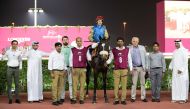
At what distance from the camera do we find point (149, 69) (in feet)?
39.6

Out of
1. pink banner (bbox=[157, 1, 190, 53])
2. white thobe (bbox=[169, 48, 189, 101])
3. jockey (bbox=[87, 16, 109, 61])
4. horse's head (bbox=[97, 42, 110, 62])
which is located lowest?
white thobe (bbox=[169, 48, 189, 101])

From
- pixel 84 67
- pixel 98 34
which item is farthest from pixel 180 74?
pixel 84 67

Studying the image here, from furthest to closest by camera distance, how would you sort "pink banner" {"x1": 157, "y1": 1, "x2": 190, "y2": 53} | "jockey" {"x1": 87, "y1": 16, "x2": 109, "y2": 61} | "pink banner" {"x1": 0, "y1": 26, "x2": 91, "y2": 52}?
"pink banner" {"x1": 0, "y1": 26, "x2": 91, "y2": 52} < "pink banner" {"x1": 157, "y1": 1, "x2": 190, "y2": 53} < "jockey" {"x1": 87, "y1": 16, "x2": 109, "y2": 61}

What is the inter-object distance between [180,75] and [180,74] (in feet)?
0.12

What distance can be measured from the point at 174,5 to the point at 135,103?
26.6 feet

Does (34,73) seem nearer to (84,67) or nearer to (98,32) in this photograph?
(84,67)

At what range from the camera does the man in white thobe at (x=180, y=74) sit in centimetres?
1185

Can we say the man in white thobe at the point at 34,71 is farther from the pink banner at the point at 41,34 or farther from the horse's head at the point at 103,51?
the pink banner at the point at 41,34

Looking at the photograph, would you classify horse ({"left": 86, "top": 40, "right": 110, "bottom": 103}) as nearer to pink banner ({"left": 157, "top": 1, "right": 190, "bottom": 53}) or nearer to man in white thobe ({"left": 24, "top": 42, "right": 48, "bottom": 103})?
man in white thobe ({"left": 24, "top": 42, "right": 48, "bottom": 103})

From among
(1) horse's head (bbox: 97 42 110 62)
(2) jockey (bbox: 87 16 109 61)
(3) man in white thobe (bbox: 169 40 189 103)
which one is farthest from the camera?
(3) man in white thobe (bbox: 169 40 189 103)

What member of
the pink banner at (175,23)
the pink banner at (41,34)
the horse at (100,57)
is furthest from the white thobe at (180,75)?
the pink banner at (41,34)

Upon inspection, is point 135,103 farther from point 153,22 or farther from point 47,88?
point 153,22

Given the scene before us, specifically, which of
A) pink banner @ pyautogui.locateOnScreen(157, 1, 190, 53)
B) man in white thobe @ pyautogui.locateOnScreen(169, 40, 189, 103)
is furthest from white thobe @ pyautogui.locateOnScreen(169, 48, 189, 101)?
pink banner @ pyautogui.locateOnScreen(157, 1, 190, 53)

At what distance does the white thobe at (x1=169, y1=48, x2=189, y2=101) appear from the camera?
467 inches
